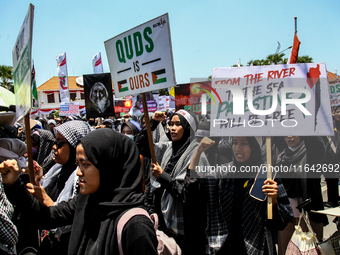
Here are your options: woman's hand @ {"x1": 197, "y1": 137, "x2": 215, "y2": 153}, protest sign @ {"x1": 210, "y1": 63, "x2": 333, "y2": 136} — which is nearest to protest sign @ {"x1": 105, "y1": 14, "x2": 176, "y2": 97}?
protest sign @ {"x1": 210, "y1": 63, "x2": 333, "y2": 136}

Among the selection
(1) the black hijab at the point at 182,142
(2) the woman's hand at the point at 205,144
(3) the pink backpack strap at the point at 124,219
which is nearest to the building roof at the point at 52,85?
(1) the black hijab at the point at 182,142

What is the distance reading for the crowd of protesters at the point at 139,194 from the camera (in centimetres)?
153

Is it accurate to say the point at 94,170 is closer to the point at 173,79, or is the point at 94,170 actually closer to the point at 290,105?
the point at 173,79

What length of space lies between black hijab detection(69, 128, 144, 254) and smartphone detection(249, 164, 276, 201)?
101 cm

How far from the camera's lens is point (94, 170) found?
1.53m

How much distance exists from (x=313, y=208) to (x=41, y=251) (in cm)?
281

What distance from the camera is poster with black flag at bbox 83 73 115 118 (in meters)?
4.14

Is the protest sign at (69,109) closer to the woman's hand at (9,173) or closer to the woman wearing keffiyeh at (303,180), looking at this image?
the woman wearing keffiyeh at (303,180)

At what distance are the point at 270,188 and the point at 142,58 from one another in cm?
162

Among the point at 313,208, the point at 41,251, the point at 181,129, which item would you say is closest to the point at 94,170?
the point at 41,251

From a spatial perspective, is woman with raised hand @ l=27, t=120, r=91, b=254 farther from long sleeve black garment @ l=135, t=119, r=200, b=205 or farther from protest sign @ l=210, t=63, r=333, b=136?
protest sign @ l=210, t=63, r=333, b=136

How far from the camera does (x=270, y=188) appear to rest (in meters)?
2.04

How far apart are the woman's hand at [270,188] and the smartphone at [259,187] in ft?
0.28

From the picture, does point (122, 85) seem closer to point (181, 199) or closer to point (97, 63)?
point (181, 199)
